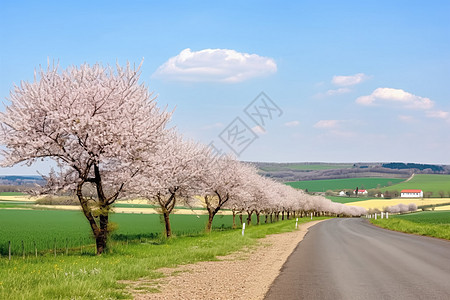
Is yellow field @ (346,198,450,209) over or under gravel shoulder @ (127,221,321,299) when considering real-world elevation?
under

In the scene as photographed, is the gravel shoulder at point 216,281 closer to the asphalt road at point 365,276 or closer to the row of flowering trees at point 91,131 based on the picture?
the asphalt road at point 365,276

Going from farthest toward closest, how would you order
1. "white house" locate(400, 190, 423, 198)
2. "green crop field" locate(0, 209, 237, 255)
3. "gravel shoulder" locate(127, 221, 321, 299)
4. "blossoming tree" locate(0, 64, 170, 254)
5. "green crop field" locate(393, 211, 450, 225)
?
"white house" locate(400, 190, 423, 198) < "green crop field" locate(393, 211, 450, 225) < "green crop field" locate(0, 209, 237, 255) < "blossoming tree" locate(0, 64, 170, 254) < "gravel shoulder" locate(127, 221, 321, 299)

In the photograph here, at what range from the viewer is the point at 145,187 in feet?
82.0

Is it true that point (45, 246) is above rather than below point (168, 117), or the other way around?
below

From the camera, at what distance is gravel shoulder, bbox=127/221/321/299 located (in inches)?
432

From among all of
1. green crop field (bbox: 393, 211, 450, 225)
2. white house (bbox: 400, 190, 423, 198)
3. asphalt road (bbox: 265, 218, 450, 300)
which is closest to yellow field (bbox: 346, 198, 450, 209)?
white house (bbox: 400, 190, 423, 198)

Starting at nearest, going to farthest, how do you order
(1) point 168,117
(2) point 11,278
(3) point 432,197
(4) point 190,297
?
(4) point 190,297 < (2) point 11,278 < (1) point 168,117 < (3) point 432,197

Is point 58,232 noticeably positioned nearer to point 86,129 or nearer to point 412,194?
point 86,129

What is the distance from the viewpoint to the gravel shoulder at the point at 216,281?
36.0ft

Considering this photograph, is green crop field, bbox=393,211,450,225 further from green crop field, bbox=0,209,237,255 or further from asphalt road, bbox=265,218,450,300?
asphalt road, bbox=265,218,450,300

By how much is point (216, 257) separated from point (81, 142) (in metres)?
8.36

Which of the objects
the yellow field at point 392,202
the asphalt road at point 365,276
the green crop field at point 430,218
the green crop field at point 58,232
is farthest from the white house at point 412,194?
the asphalt road at point 365,276

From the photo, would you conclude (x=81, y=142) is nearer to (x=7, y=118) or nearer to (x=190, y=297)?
(x=7, y=118)

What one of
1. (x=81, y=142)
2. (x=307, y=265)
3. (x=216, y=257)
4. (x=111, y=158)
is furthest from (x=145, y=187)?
(x=307, y=265)
